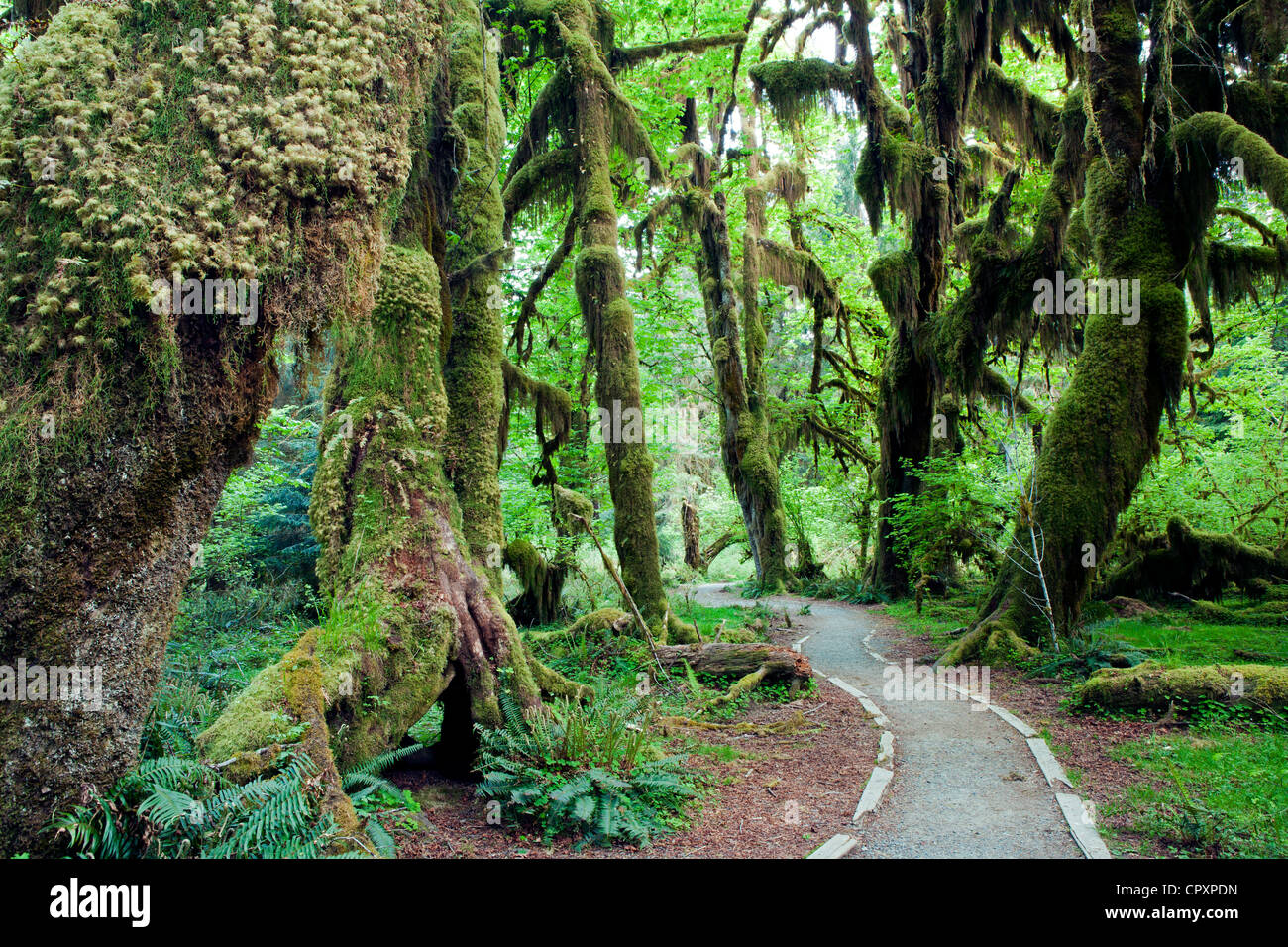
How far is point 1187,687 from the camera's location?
23.3ft

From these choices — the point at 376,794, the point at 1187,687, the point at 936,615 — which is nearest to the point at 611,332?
the point at 376,794

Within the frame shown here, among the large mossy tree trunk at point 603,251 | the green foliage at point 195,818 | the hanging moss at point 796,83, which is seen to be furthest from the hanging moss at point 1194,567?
the green foliage at point 195,818

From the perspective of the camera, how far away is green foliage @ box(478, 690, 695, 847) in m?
5.07

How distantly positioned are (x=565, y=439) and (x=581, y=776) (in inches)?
276

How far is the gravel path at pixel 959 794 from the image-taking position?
4734 millimetres

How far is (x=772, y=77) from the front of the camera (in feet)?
51.4

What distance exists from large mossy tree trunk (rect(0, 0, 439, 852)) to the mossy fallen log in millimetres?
8069

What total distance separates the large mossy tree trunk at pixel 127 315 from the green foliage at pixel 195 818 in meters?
0.13

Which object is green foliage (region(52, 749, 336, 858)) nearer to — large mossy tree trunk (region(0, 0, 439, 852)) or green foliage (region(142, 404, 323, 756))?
large mossy tree trunk (region(0, 0, 439, 852))
